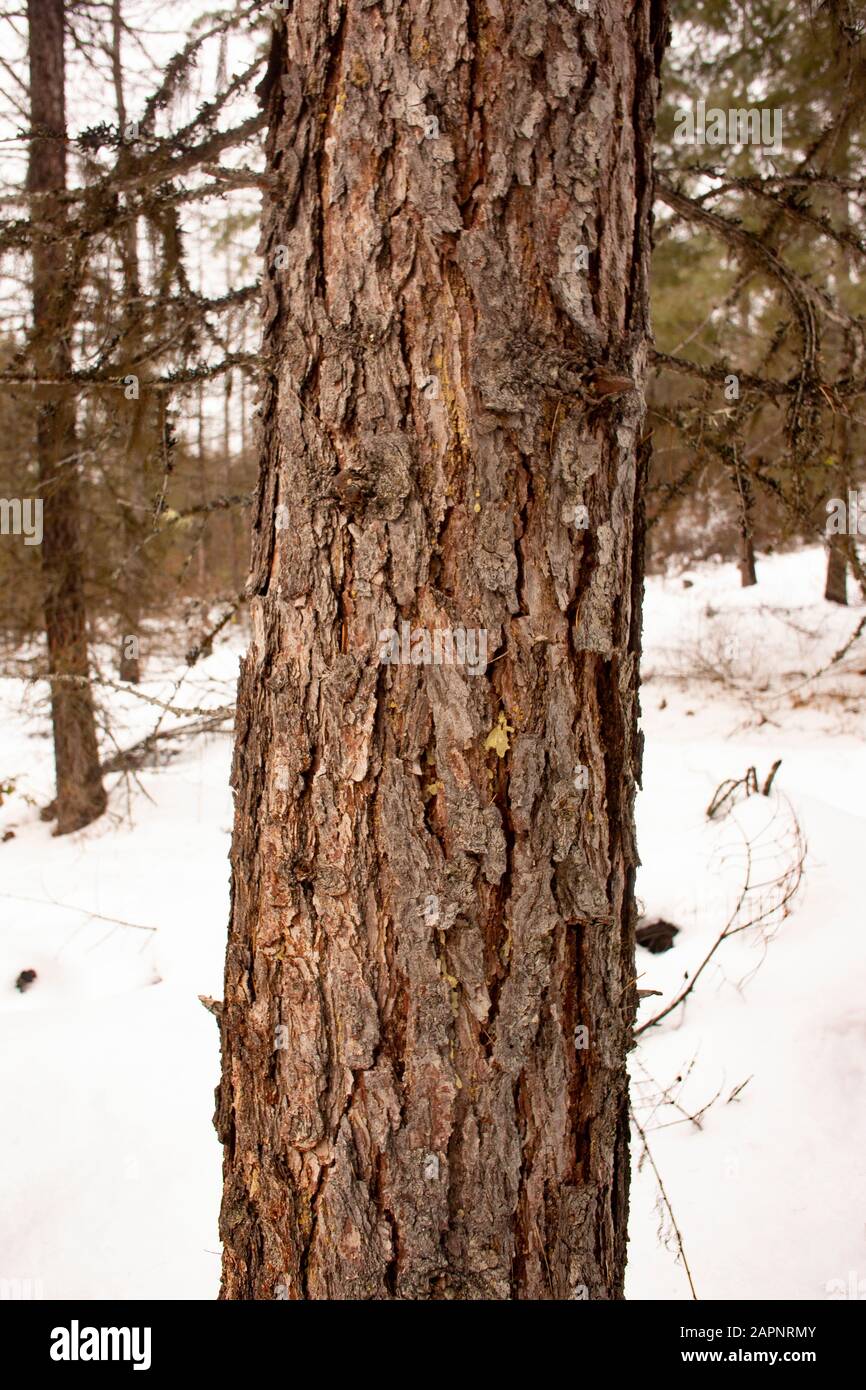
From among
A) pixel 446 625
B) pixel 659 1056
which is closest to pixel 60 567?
pixel 659 1056

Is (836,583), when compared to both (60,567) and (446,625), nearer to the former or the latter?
(60,567)

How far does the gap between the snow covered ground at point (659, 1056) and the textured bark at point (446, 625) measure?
1.12 metres

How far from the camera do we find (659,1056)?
10.2 feet

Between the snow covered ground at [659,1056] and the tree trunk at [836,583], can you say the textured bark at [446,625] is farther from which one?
the tree trunk at [836,583]

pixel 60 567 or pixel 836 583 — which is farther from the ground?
pixel 60 567

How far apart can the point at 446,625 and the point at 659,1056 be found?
100.0 inches

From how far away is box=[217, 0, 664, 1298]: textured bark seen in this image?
119cm

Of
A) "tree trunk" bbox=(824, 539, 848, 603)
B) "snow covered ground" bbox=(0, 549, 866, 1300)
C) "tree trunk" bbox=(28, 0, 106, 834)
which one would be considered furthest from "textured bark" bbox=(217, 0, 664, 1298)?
"tree trunk" bbox=(824, 539, 848, 603)

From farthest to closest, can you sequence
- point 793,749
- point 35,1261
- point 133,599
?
1. point 133,599
2. point 793,749
3. point 35,1261

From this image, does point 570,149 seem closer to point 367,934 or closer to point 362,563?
point 362,563

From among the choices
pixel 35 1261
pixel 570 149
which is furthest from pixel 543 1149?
pixel 35 1261

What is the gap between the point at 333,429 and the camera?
1.24 meters

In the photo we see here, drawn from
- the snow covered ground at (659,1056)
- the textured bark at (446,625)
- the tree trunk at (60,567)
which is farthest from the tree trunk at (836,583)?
the textured bark at (446,625)

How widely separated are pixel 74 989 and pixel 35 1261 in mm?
1643
